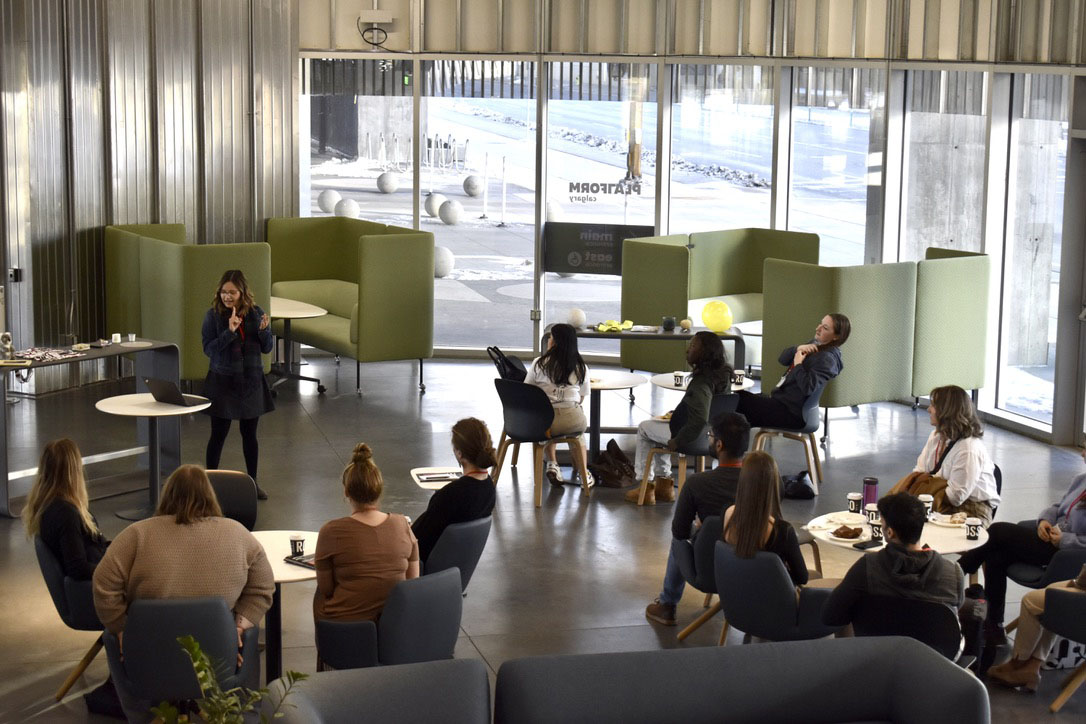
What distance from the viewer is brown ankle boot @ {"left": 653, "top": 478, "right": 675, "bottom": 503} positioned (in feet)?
27.7

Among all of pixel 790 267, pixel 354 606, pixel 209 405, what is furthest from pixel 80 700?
pixel 790 267

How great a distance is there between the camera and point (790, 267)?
1013 cm

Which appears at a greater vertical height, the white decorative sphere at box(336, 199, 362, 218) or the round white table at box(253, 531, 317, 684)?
the white decorative sphere at box(336, 199, 362, 218)

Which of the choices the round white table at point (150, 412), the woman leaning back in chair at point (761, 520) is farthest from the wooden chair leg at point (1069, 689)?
the round white table at point (150, 412)

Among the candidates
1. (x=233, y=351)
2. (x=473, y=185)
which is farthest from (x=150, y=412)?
(x=473, y=185)

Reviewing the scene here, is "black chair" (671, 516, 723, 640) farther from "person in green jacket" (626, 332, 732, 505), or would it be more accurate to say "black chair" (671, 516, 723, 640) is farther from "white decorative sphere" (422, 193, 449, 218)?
"white decorative sphere" (422, 193, 449, 218)

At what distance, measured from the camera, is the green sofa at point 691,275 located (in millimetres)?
11438

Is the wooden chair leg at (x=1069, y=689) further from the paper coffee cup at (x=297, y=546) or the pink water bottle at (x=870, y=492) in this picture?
the paper coffee cup at (x=297, y=546)

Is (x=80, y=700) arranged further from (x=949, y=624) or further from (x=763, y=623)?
(x=949, y=624)

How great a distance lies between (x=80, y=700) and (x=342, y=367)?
7.38 meters

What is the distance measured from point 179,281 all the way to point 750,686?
7.16m

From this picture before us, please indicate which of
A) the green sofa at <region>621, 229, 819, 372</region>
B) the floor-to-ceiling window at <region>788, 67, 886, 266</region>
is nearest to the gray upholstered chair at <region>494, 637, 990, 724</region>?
the green sofa at <region>621, 229, 819, 372</region>

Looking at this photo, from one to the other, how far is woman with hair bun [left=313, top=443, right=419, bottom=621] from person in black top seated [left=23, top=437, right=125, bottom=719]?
0.92 metres

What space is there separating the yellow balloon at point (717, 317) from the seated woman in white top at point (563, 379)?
1.94 meters
